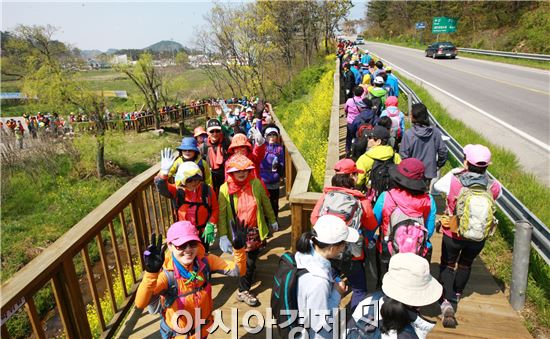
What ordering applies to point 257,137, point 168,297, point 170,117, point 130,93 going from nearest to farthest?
point 168,297, point 257,137, point 170,117, point 130,93

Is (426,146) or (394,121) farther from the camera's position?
(394,121)

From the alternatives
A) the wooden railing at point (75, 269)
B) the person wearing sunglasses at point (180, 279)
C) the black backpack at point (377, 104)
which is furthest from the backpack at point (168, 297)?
the black backpack at point (377, 104)

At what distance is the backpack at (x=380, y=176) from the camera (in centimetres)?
372

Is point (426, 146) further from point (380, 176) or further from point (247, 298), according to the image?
point (247, 298)

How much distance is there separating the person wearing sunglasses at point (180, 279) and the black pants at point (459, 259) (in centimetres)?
212

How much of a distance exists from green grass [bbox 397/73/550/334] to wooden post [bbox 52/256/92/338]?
13.5 ft

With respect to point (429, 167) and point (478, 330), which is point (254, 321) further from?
point (429, 167)

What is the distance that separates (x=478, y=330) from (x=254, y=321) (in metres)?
2.21

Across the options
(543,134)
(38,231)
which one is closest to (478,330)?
(543,134)

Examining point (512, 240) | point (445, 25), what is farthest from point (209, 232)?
point (445, 25)

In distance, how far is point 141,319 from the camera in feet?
11.4

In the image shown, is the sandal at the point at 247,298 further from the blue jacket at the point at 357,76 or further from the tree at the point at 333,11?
the tree at the point at 333,11

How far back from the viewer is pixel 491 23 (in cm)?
3491

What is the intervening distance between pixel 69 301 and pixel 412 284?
2452mm
